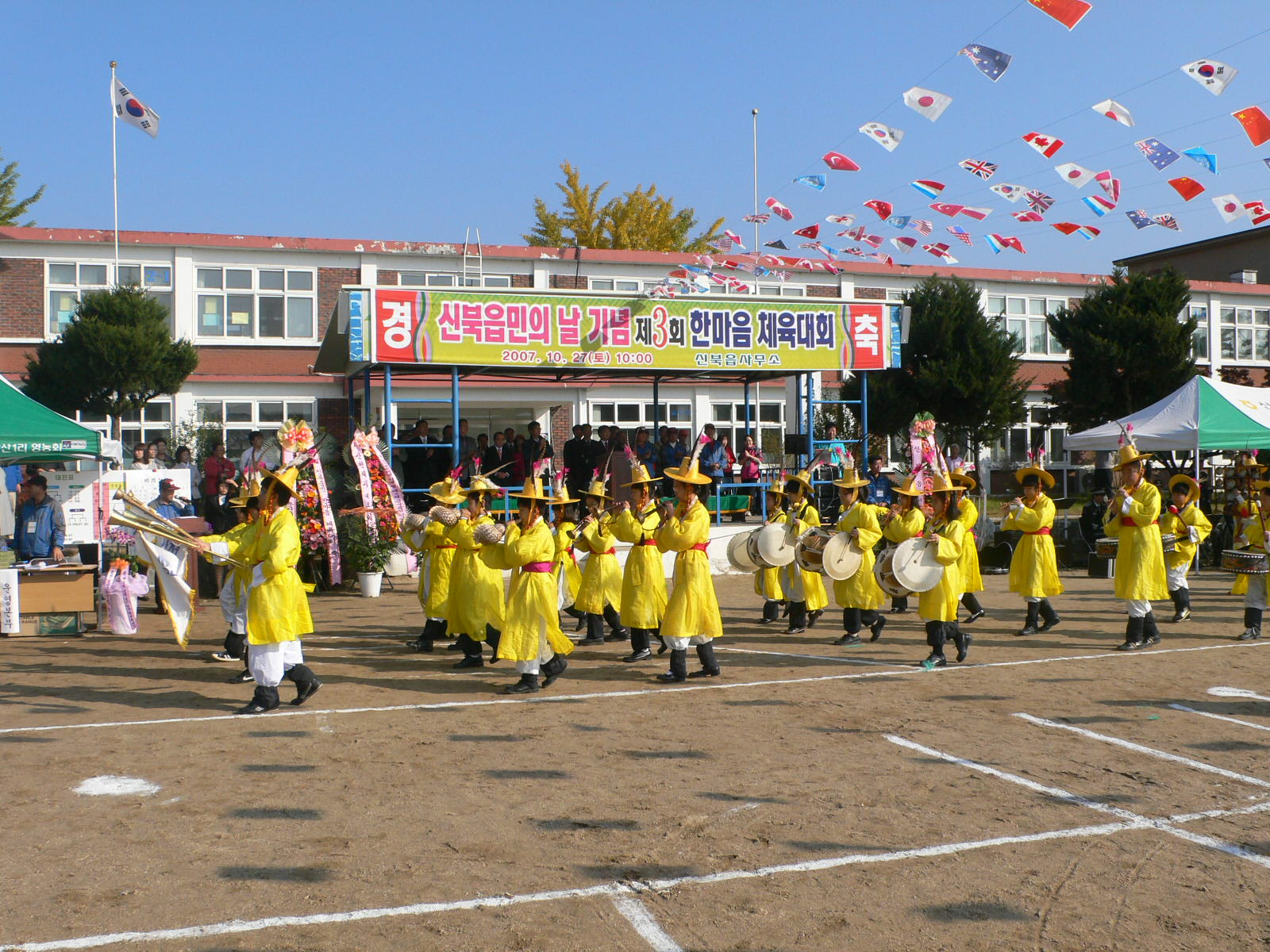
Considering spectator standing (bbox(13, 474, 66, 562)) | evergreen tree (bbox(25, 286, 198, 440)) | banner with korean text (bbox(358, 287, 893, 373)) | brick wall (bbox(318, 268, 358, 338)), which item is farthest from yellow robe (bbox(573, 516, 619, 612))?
brick wall (bbox(318, 268, 358, 338))

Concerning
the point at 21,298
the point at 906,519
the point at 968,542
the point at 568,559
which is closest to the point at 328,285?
the point at 21,298

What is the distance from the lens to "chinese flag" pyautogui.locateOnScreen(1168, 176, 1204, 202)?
13.3 meters

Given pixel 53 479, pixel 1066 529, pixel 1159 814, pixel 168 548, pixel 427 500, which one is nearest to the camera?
pixel 1159 814

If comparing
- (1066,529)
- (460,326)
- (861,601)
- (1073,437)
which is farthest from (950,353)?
(861,601)

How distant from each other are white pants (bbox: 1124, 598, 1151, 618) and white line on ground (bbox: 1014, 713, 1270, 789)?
3.35 m

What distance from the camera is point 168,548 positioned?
32.0 feet

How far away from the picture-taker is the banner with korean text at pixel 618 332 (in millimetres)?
14930

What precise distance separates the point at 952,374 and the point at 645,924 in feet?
81.0

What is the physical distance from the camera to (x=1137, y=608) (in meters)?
10.2

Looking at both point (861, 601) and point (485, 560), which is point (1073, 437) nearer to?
point (861, 601)

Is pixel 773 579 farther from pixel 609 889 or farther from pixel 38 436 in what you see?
pixel 38 436

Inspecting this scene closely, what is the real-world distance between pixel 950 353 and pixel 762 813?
23661 mm

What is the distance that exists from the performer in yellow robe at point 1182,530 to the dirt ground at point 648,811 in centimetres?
232

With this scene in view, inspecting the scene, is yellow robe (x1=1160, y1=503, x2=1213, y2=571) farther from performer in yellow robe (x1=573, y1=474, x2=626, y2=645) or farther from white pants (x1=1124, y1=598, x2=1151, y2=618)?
performer in yellow robe (x1=573, y1=474, x2=626, y2=645)
